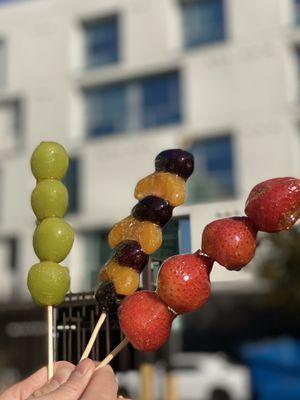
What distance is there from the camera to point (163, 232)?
1586 millimetres

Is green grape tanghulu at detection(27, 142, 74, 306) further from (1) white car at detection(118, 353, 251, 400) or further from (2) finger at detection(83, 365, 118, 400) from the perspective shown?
(1) white car at detection(118, 353, 251, 400)

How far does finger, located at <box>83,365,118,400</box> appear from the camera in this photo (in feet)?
4.03

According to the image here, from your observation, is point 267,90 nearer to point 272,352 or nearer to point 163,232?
point 272,352

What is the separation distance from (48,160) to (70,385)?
0.53m

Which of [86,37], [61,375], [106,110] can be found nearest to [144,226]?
[61,375]

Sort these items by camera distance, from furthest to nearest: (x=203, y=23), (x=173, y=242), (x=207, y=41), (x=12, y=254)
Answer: (x=12, y=254) < (x=203, y=23) < (x=207, y=41) < (x=173, y=242)

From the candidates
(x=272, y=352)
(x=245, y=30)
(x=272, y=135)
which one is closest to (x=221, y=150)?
(x=272, y=135)

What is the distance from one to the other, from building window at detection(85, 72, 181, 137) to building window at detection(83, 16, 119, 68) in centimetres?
71

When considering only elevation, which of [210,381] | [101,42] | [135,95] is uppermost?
[101,42]

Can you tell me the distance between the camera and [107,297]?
1.44m

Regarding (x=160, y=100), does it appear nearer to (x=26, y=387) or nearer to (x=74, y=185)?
(x=74, y=185)

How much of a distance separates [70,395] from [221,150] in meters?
11.7

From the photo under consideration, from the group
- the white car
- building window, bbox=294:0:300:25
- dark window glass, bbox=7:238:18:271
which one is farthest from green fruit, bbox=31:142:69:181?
dark window glass, bbox=7:238:18:271

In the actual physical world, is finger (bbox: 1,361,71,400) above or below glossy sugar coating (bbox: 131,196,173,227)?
below
